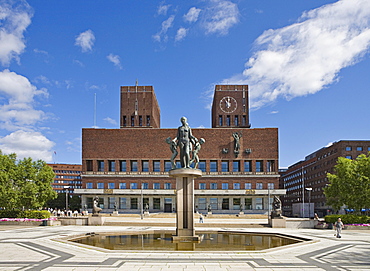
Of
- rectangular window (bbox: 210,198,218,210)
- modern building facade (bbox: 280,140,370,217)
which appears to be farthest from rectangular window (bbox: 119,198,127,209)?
modern building facade (bbox: 280,140,370,217)

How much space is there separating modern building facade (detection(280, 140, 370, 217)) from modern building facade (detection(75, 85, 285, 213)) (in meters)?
12.7

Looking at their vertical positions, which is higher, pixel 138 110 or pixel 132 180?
pixel 138 110

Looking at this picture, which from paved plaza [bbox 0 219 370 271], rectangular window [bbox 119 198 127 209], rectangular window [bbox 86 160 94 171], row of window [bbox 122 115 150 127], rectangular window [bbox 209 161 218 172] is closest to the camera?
paved plaza [bbox 0 219 370 271]

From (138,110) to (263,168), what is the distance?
3987 centimetres

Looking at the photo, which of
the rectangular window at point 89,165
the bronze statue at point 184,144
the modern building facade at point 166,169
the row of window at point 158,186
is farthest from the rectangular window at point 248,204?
the bronze statue at point 184,144

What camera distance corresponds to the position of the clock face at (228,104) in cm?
10256

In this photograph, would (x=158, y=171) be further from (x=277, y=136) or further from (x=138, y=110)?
(x=277, y=136)

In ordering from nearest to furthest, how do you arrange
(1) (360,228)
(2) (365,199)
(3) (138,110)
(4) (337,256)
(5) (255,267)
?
(5) (255,267) → (4) (337,256) → (1) (360,228) → (2) (365,199) → (3) (138,110)

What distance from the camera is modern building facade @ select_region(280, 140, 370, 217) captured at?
101 metres

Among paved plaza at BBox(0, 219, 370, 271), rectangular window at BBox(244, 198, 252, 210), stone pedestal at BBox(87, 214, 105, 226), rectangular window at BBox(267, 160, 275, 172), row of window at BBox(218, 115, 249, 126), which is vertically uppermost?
row of window at BBox(218, 115, 249, 126)

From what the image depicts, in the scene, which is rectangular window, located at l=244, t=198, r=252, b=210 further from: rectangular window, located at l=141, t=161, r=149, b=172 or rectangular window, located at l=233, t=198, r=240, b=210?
rectangular window, located at l=141, t=161, r=149, b=172

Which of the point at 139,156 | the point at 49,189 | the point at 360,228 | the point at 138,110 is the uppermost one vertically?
the point at 138,110

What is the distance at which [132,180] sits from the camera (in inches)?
3403

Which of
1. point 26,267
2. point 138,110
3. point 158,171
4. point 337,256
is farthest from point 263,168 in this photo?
point 26,267
